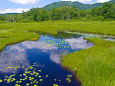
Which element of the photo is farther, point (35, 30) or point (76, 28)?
point (76, 28)

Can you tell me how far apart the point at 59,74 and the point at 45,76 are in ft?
6.26

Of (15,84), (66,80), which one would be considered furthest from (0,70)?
(66,80)

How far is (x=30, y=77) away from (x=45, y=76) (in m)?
1.86

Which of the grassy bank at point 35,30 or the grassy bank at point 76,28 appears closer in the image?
the grassy bank at point 35,30

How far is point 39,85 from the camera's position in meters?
11.9

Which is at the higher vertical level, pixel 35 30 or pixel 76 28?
pixel 76 28

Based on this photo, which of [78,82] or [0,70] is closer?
[78,82]

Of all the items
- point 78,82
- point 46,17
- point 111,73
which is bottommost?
point 78,82

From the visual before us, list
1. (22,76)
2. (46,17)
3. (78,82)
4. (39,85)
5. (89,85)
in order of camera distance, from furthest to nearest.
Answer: (46,17) → (22,76) → (78,82) → (39,85) → (89,85)

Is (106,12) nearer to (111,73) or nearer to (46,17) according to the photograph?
(46,17)

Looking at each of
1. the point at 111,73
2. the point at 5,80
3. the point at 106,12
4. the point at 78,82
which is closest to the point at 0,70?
the point at 5,80

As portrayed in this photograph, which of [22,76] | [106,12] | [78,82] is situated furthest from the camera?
[106,12]

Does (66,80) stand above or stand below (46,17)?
below

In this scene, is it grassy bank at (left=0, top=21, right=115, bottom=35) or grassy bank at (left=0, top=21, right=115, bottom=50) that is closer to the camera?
grassy bank at (left=0, top=21, right=115, bottom=50)
